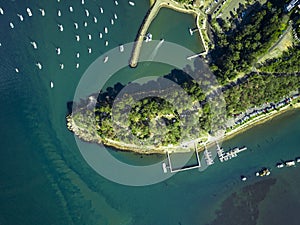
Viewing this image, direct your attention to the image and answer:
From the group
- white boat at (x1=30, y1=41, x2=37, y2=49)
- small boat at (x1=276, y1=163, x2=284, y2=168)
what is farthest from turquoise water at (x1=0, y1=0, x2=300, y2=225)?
small boat at (x1=276, y1=163, x2=284, y2=168)

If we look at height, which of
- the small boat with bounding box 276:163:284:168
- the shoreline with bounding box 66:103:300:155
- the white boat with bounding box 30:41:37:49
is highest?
the white boat with bounding box 30:41:37:49

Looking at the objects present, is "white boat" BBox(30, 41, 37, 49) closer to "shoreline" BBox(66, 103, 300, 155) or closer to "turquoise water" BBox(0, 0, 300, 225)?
"turquoise water" BBox(0, 0, 300, 225)

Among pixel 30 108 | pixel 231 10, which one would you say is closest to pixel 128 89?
pixel 30 108

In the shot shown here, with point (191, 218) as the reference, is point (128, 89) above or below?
above

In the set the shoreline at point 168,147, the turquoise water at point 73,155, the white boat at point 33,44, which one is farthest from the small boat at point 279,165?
the white boat at point 33,44

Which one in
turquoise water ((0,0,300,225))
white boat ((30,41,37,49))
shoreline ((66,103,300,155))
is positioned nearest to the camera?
turquoise water ((0,0,300,225))

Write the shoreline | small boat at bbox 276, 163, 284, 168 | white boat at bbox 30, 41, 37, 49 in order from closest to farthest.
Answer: the shoreline < white boat at bbox 30, 41, 37, 49 < small boat at bbox 276, 163, 284, 168

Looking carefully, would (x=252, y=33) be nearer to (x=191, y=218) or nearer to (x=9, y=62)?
(x=191, y=218)
